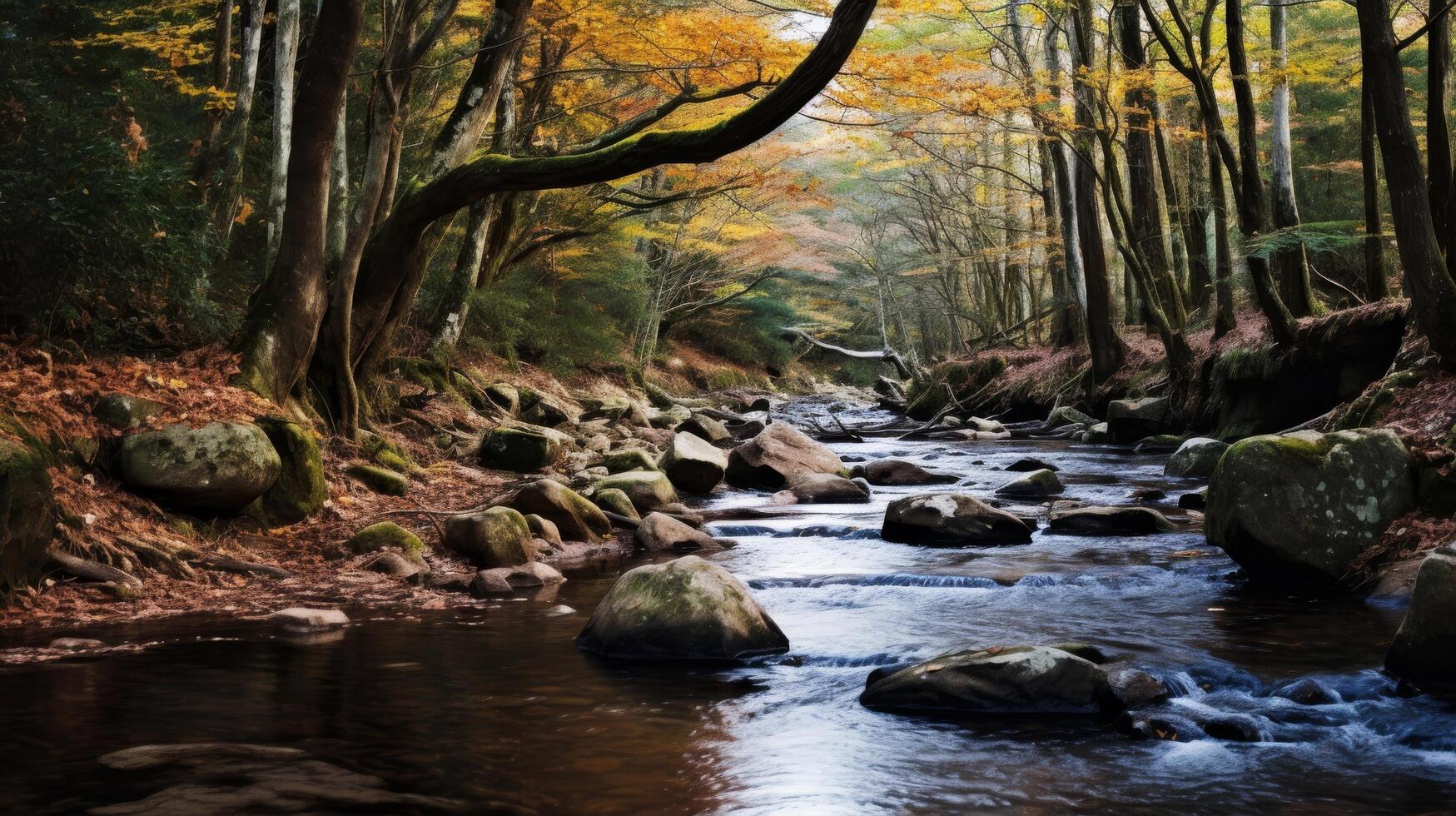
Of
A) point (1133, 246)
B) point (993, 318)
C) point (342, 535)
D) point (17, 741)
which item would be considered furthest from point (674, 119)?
point (993, 318)

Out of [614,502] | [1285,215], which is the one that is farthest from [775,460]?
[1285,215]

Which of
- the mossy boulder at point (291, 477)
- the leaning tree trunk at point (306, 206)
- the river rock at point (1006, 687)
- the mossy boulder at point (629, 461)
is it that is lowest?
the river rock at point (1006, 687)

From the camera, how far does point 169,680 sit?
3924 millimetres

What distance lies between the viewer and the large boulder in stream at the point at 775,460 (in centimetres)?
1144

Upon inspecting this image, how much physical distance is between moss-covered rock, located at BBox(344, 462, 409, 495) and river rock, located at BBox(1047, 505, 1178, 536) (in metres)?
5.23

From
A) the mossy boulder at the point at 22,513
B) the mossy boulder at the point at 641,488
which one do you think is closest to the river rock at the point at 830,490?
the mossy boulder at the point at 641,488

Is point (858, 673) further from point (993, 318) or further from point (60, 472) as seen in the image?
point (993, 318)

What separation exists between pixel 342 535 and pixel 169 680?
9.19 feet

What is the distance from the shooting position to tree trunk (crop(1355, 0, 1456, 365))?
6.82 meters

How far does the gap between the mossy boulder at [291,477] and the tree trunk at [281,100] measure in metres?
2.58

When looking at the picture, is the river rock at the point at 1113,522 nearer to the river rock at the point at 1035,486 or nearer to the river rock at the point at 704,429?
the river rock at the point at 1035,486

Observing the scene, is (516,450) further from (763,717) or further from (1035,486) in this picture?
(763,717)

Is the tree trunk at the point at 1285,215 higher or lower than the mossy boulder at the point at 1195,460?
higher

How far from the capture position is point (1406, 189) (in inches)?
272
